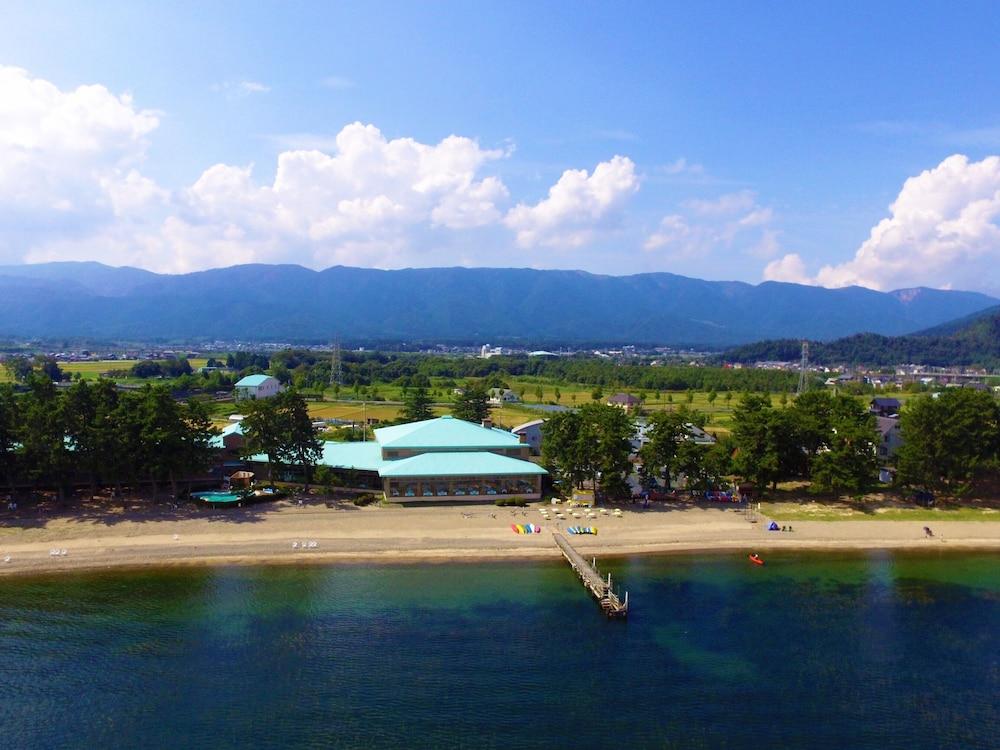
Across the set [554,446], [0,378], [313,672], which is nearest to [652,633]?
[313,672]

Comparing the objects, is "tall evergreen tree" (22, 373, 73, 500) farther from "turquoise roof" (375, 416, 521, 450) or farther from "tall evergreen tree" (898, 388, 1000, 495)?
"tall evergreen tree" (898, 388, 1000, 495)

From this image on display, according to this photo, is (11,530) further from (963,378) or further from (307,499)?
(963,378)

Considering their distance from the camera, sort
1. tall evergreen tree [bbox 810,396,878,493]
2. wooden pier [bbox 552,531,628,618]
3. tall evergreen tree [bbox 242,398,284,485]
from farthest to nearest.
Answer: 1. tall evergreen tree [bbox 242,398,284,485]
2. tall evergreen tree [bbox 810,396,878,493]
3. wooden pier [bbox 552,531,628,618]

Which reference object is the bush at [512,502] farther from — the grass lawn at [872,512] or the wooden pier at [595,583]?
the grass lawn at [872,512]

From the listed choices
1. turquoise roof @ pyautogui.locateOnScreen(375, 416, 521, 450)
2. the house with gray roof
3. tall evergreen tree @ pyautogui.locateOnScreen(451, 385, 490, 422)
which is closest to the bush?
turquoise roof @ pyautogui.locateOnScreen(375, 416, 521, 450)

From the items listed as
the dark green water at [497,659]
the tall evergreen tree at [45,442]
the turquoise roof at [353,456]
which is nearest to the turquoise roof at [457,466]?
the turquoise roof at [353,456]

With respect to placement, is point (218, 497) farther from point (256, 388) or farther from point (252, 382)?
point (252, 382)

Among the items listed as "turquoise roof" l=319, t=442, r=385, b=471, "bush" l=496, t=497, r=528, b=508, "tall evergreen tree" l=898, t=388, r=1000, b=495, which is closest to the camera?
"bush" l=496, t=497, r=528, b=508
